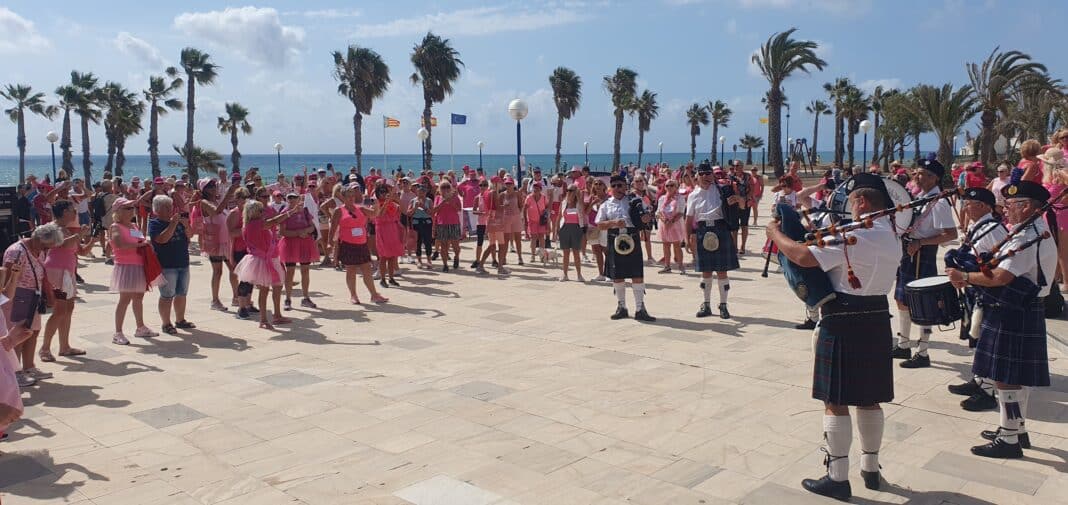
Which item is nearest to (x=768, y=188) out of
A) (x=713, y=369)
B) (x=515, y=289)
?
(x=515, y=289)

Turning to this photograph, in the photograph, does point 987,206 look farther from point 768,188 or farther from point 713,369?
point 768,188

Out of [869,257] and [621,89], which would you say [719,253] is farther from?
[621,89]

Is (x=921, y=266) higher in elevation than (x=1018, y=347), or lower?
higher

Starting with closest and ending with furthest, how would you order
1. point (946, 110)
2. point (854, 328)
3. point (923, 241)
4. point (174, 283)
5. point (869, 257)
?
point (869, 257) < point (854, 328) < point (923, 241) < point (174, 283) < point (946, 110)

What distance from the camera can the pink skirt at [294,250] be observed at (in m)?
10.7

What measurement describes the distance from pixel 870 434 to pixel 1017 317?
4.43 ft

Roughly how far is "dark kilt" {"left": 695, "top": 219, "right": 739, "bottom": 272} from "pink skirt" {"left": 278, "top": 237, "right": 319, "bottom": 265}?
5125mm

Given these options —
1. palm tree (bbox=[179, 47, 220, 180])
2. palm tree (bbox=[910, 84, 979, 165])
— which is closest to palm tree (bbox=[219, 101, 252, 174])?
palm tree (bbox=[179, 47, 220, 180])

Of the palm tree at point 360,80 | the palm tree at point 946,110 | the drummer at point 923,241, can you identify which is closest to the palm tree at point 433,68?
the palm tree at point 360,80

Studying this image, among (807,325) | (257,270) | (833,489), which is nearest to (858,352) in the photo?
(833,489)

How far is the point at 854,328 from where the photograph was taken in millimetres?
4465

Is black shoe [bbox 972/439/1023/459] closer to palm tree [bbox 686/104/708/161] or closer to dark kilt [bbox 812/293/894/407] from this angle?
dark kilt [bbox 812/293/894/407]

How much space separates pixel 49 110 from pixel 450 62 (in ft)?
75.8

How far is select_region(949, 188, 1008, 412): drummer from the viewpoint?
5371mm
